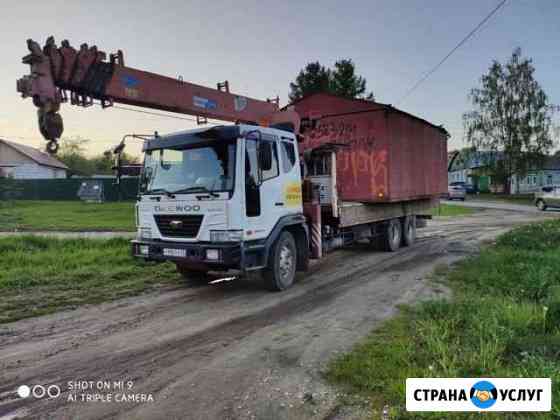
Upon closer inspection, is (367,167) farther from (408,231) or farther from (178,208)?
(178,208)

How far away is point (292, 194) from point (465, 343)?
4.00 m

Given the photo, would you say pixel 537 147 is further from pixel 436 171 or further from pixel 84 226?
pixel 84 226

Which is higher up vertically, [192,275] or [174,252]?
[174,252]

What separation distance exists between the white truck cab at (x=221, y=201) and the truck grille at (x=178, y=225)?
0.05ft

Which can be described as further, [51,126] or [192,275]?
[192,275]

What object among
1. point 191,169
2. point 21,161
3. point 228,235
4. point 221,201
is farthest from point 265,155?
point 21,161

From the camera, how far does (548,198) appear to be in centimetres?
2630

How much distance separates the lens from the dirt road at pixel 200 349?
3289mm

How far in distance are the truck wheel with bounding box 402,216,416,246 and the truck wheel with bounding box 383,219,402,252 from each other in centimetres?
33

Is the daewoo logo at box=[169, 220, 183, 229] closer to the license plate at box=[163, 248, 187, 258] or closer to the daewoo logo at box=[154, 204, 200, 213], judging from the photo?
the daewoo logo at box=[154, 204, 200, 213]

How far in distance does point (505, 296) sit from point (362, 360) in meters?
3.16

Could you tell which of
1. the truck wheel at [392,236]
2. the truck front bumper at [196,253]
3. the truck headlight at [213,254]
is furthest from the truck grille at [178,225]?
the truck wheel at [392,236]

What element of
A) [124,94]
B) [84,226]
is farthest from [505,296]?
[84,226]

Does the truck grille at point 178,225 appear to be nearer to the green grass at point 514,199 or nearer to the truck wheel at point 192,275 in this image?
the truck wheel at point 192,275
